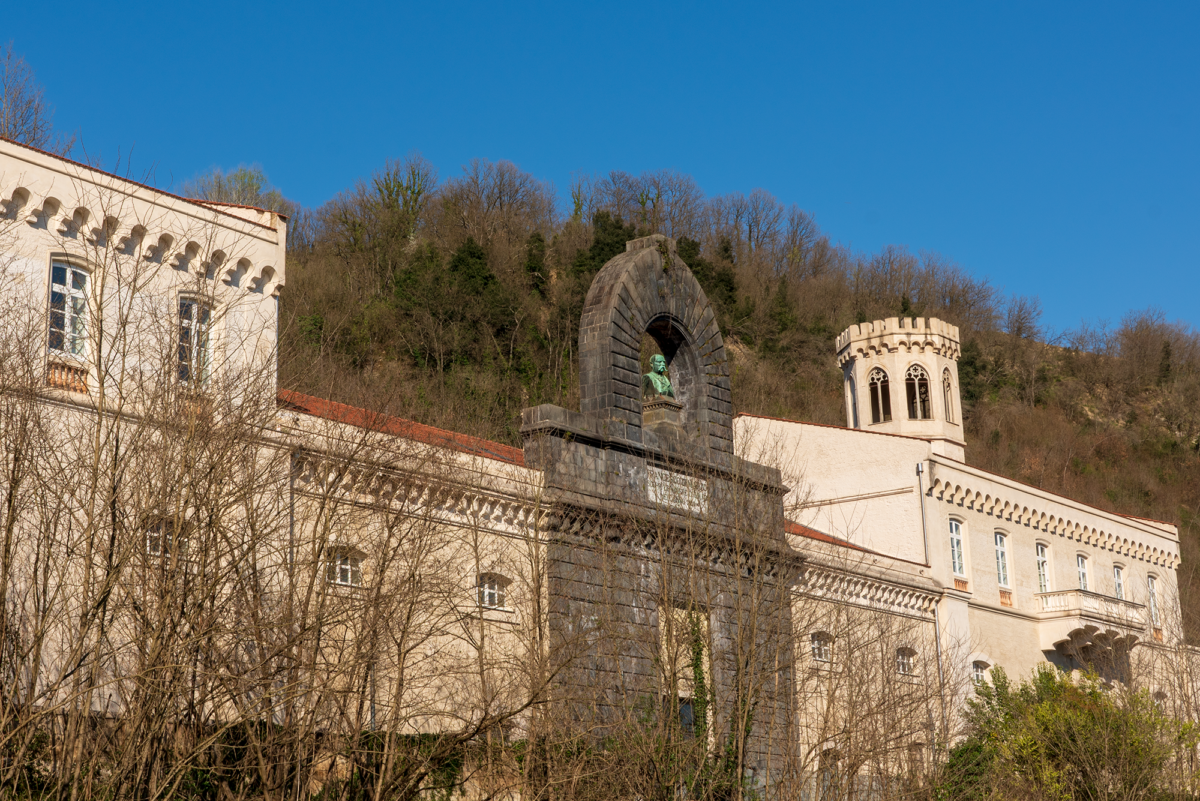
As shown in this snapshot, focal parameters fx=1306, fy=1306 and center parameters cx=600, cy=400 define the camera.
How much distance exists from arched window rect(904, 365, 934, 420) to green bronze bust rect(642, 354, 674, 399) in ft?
50.6

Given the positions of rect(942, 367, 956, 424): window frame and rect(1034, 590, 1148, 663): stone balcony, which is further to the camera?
rect(942, 367, 956, 424): window frame

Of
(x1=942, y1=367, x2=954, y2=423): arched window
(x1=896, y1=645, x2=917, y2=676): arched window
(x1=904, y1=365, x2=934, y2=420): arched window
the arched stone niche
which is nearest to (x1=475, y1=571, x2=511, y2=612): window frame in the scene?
the arched stone niche

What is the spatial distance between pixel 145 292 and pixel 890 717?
13.3 m

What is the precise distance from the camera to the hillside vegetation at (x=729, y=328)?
40.8m

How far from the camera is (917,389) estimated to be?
A: 122 feet

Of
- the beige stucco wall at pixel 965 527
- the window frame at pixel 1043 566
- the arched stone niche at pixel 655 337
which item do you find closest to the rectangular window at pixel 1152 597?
the beige stucco wall at pixel 965 527

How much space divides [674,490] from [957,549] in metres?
12.1

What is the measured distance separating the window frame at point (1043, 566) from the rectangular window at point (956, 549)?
344 cm

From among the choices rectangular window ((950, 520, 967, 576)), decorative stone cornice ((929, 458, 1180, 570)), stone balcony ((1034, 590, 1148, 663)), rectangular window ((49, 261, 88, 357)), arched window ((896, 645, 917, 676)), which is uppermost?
rectangular window ((49, 261, 88, 357))

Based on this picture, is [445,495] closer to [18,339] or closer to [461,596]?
[461,596]

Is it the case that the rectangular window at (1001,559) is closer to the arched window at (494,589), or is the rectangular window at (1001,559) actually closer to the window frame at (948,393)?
the window frame at (948,393)

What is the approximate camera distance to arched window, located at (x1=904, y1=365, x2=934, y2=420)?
121 ft

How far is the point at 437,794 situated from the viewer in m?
16.5

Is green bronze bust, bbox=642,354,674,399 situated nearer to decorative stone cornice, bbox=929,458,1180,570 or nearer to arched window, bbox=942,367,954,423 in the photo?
decorative stone cornice, bbox=929,458,1180,570
